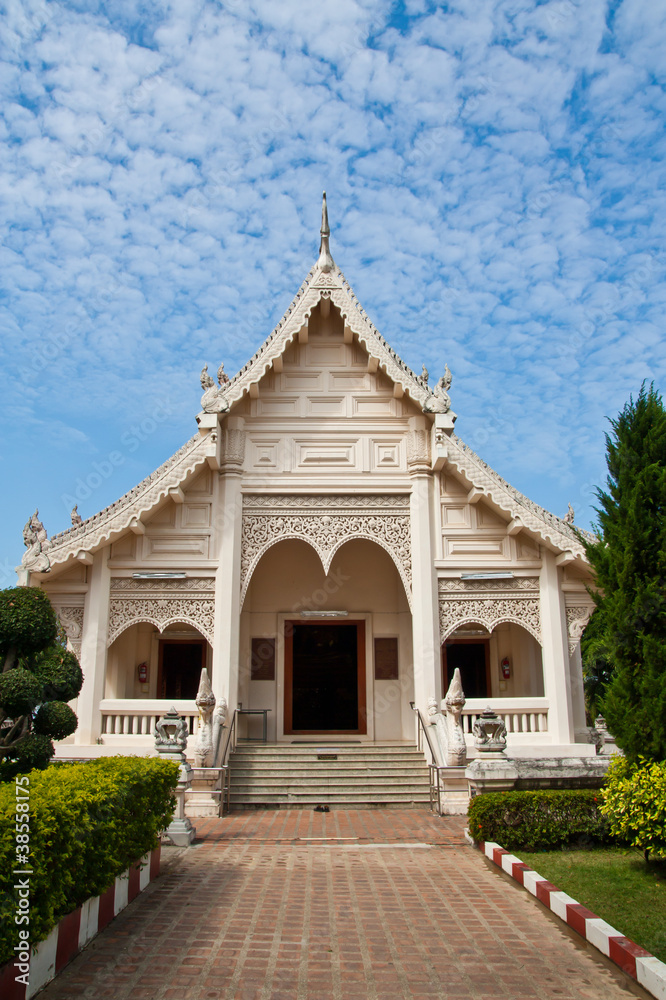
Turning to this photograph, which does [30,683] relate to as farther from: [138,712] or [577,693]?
[577,693]

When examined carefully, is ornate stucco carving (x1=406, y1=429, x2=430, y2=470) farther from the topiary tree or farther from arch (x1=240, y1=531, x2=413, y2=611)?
the topiary tree

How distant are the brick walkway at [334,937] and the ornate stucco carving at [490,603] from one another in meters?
4.78

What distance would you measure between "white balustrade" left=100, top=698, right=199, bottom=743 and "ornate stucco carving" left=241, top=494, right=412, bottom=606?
2398 mm

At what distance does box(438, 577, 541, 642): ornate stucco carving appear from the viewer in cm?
1191

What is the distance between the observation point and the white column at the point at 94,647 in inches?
448

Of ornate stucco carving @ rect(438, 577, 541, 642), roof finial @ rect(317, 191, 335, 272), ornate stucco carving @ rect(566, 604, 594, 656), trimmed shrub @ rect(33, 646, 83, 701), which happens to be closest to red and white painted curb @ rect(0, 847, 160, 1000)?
trimmed shrub @ rect(33, 646, 83, 701)

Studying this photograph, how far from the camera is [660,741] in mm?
5777

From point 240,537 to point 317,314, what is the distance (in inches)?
164

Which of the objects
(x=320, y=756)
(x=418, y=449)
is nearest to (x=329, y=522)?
(x=418, y=449)

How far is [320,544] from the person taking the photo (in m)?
12.1

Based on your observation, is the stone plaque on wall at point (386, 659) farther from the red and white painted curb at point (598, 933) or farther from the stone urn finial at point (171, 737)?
the red and white painted curb at point (598, 933)

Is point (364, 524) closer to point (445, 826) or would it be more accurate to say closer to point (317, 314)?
point (317, 314)

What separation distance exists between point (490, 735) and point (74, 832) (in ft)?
19.5

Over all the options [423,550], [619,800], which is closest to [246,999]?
[619,800]
